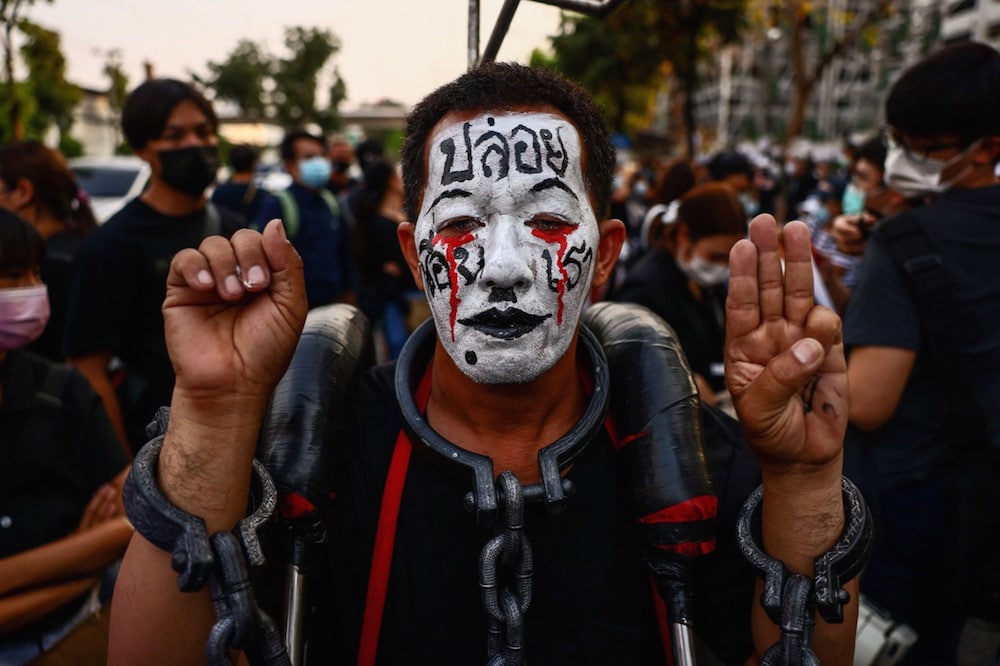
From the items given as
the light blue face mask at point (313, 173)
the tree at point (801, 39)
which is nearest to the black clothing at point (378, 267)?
the light blue face mask at point (313, 173)

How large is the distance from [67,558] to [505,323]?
5.21 feet

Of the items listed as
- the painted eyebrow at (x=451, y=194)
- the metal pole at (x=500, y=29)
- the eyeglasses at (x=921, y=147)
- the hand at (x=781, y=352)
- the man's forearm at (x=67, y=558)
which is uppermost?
the metal pole at (x=500, y=29)

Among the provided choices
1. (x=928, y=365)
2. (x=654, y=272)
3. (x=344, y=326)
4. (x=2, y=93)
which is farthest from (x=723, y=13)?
(x=2, y=93)

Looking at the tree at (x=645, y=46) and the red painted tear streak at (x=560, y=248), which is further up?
the tree at (x=645, y=46)

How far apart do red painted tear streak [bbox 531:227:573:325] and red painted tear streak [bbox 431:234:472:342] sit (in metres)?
0.17

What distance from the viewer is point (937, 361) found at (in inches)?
95.7

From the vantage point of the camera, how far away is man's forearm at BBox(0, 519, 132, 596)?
2.18 m

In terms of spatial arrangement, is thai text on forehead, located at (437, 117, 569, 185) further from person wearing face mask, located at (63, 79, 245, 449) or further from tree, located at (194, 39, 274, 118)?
tree, located at (194, 39, 274, 118)

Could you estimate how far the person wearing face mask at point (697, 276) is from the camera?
3582 mm

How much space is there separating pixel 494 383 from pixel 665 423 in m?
0.40

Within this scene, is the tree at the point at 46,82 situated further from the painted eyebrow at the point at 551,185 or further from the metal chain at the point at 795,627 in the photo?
the metal chain at the point at 795,627

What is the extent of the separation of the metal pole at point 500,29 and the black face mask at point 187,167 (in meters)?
2.06

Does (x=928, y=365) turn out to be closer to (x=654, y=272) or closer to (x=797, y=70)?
(x=654, y=272)

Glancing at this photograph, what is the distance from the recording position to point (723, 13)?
12.6 metres
